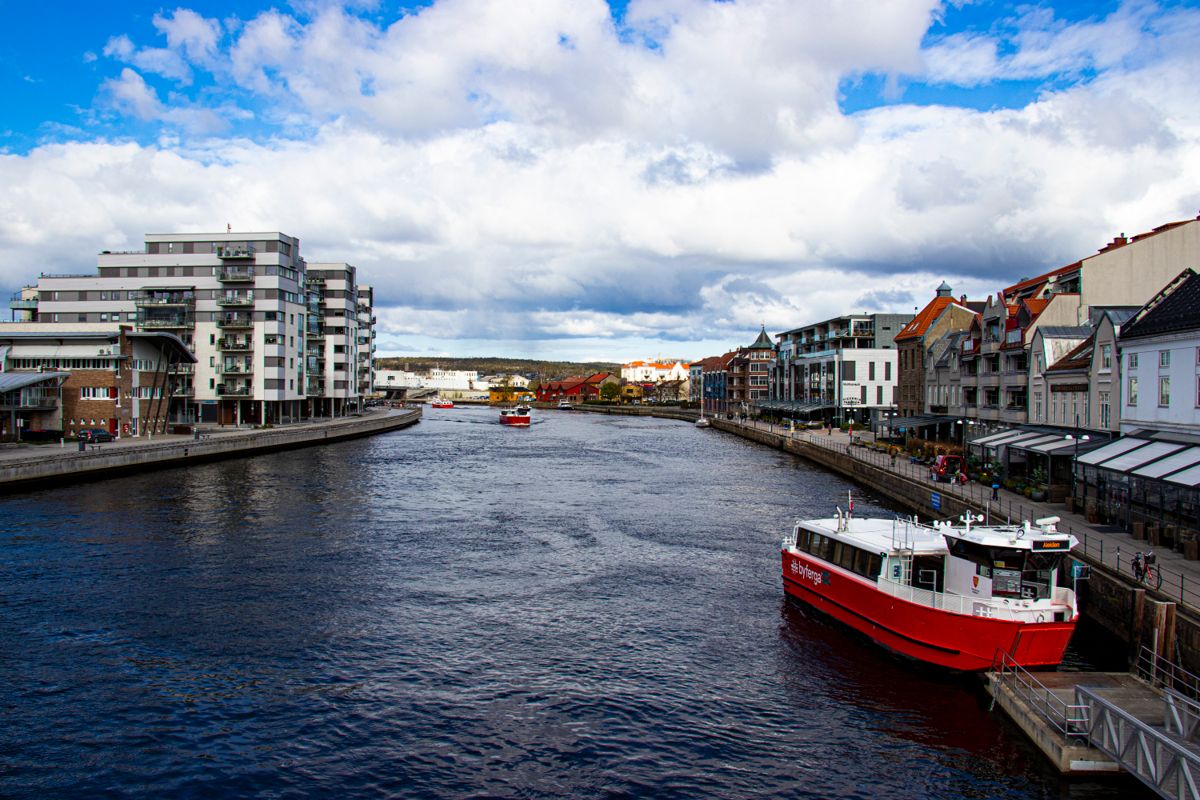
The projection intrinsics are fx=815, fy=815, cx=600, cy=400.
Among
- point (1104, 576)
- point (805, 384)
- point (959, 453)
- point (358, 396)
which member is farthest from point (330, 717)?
point (358, 396)

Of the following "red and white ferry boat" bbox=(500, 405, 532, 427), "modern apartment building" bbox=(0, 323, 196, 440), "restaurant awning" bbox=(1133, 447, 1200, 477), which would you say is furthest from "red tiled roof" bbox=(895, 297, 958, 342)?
"red and white ferry boat" bbox=(500, 405, 532, 427)

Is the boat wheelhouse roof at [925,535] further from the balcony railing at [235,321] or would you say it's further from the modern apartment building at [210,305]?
the balcony railing at [235,321]

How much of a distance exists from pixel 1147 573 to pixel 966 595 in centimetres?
606

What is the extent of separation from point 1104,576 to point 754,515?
82.7 ft

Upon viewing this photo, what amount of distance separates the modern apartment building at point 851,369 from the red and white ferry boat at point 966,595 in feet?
286

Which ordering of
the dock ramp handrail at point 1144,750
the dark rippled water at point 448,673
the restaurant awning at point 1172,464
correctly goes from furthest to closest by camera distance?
1. the restaurant awning at point 1172,464
2. the dark rippled water at point 448,673
3. the dock ramp handrail at point 1144,750

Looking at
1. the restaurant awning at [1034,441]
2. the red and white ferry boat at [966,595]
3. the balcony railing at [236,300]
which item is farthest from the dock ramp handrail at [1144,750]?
the balcony railing at [236,300]

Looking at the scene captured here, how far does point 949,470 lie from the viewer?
2189 inches

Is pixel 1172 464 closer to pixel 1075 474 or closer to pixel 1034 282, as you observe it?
pixel 1075 474

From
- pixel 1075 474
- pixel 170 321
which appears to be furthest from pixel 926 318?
pixel 170 321

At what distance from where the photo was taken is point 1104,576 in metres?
26.8

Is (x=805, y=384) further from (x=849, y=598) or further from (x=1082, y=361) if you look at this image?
(x=849, y=598)

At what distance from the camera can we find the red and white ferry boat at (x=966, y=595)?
23094 millimetres

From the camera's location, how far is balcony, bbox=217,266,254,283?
3900 inches
